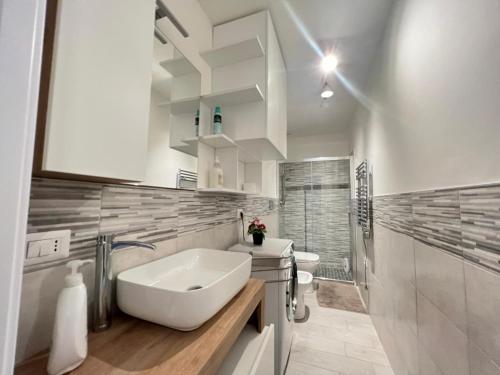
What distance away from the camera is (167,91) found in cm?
110

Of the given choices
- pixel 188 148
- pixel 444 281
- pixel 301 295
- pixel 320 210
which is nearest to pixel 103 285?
pixel 188 148

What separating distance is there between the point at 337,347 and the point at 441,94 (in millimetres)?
2061

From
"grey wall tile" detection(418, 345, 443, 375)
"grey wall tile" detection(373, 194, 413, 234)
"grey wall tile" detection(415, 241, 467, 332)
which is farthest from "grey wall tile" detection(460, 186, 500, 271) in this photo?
"grey wall tile" detection(418, 345, 443, 375)

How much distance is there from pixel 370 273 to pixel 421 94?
1827 millimetres

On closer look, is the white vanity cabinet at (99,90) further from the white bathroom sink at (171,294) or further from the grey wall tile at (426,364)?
the grey wall tile at (426,364)

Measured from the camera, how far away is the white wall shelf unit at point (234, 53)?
4.44ft

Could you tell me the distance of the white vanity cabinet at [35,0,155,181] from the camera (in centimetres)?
47

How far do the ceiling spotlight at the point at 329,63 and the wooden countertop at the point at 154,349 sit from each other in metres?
2.19

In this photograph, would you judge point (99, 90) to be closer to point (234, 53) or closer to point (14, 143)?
point (14, 143)

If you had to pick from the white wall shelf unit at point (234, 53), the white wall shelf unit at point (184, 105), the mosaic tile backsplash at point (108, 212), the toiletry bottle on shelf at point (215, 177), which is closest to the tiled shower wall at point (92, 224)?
the mosaic tile backsplash at point (108, 212)

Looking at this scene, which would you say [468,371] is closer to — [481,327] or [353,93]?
[481,327]

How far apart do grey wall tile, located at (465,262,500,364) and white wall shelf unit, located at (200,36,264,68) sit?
1600 mm

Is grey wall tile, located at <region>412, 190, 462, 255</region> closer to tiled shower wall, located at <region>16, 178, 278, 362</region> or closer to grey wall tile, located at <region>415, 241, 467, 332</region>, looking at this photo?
grey wall tile, located at <region>415, 241, 467, 332</region>

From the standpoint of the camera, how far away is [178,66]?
1181mm
